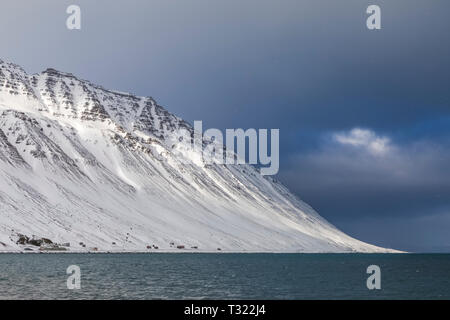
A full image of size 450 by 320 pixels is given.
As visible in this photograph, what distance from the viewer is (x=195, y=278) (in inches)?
4021
